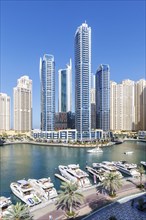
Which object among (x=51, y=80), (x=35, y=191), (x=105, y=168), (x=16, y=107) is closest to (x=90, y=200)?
(x=35, y=191)

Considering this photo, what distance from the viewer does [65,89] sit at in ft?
591

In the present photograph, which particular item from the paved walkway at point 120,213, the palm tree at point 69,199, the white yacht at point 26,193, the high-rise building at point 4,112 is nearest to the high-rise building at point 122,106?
the high-rise building at point 4,112

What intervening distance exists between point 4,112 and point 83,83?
256 feet

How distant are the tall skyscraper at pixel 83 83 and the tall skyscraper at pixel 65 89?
62.0m

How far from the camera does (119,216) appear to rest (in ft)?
69.2

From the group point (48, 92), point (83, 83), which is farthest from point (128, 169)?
point (48, 92)

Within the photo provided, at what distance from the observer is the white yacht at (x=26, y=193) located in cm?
2956

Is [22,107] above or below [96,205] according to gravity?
above

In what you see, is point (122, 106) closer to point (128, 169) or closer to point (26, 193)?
point (128, 169)

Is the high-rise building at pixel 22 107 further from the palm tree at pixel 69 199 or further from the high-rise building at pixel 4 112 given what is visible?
the palm tree at pixel 69 199

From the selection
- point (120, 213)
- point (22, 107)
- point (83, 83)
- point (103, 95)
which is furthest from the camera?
point (22, 107)

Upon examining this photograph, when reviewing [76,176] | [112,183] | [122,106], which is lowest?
[76,176]

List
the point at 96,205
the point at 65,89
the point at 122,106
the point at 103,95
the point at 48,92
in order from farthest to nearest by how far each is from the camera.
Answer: the point at 65,89, the point at 122,106, the point at 48,92, the point at 103,95, the point at 96,205

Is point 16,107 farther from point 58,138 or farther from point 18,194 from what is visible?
point 18,194
